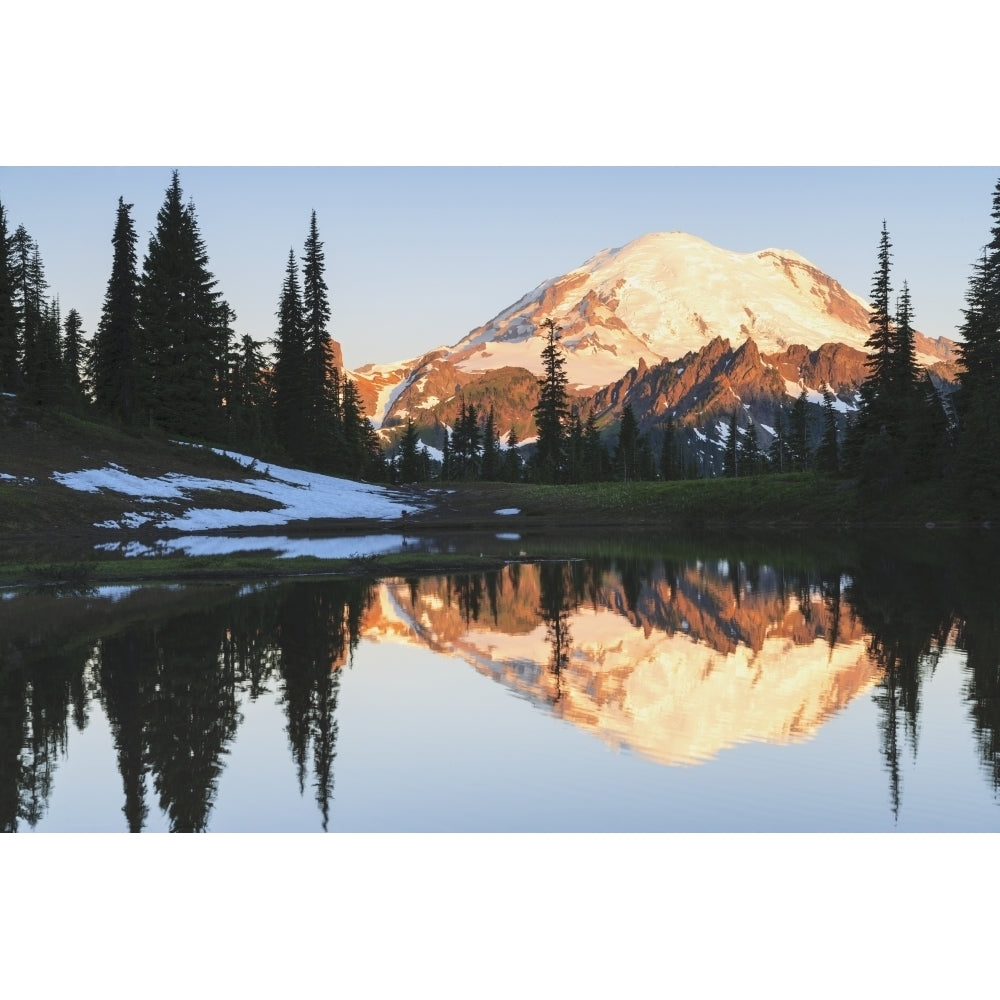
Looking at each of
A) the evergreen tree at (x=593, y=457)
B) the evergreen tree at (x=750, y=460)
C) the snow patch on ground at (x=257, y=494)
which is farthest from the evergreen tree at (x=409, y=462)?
the evergreen tree at (x=750, y=460)

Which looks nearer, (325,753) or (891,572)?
(325,753)

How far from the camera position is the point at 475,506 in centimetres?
7669

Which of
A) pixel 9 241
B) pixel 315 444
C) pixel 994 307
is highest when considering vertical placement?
pixel 9 241

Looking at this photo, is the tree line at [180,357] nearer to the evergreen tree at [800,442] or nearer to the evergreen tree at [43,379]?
the evergreen tree at [43,379]

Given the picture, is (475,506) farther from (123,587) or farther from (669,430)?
(669,430)

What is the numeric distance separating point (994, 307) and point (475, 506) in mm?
40007

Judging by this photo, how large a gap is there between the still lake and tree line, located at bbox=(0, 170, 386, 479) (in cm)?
4656

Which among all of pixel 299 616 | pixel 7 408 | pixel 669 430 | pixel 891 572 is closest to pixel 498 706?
pixel 299 616

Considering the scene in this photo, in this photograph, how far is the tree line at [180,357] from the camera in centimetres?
6919

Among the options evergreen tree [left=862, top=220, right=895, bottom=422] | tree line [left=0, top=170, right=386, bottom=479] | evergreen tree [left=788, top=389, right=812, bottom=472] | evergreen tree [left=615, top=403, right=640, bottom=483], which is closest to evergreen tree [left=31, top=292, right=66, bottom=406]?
tree line [left=0, top=170, right=386, bottom=479]

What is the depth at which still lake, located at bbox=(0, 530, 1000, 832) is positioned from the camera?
34.7ft

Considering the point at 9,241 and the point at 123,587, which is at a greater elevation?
the point at 9,241

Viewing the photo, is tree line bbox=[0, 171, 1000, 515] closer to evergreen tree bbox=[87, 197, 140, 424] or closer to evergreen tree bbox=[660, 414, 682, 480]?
evergreen tree bbox=[87, 197, 140, 424]

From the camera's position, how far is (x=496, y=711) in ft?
50.5
